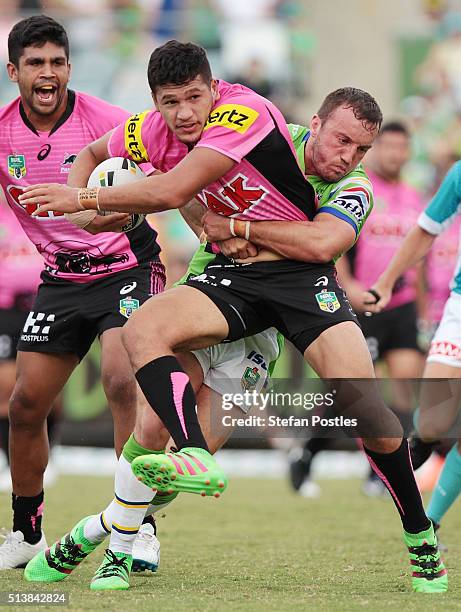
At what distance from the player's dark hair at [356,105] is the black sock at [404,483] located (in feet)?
4.60

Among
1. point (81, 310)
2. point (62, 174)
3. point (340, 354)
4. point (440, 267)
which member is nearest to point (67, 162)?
point (62, 174)

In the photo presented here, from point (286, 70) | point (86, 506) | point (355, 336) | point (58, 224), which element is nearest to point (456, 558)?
point (355, 336)

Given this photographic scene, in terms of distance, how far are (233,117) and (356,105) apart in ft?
1.88

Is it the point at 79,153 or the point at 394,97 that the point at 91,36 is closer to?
the point at 394,97

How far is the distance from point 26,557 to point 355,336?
2117 millimetres

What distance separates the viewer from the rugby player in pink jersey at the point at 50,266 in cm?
597

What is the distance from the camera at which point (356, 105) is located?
207 inches

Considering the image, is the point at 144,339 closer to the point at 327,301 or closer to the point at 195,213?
the point at 327,301

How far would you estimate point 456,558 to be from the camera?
21.0ft

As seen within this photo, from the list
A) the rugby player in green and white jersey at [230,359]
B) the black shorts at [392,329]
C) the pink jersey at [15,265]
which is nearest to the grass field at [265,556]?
the rugby player in green and white jersey at [230,359]

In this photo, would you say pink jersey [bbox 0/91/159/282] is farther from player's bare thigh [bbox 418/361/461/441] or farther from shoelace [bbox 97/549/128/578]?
player's bare thigh [bbox 418/361/461/441]

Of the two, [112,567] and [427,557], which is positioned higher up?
[427,557]

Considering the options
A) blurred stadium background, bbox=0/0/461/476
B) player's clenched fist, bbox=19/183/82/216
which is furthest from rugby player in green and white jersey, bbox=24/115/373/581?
blurred stadium background, bbox=0/0/461/476

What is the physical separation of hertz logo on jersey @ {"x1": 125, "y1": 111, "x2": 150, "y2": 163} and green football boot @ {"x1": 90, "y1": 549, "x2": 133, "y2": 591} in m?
1.74
